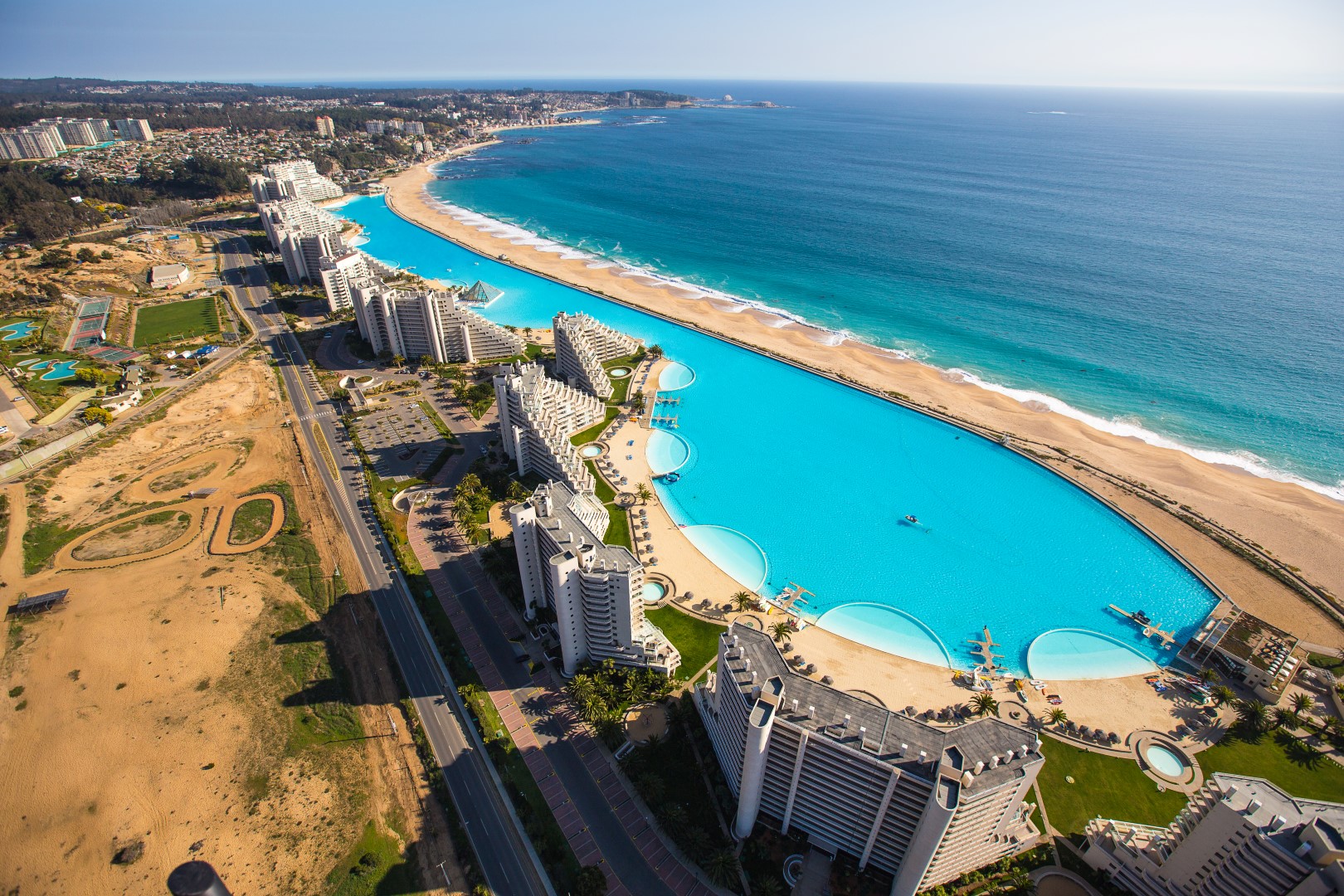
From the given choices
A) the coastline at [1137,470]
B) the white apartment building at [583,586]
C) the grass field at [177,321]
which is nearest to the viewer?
the white apartment building at [583,586]

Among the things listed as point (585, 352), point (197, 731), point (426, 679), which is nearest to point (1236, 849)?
point (426, 679)

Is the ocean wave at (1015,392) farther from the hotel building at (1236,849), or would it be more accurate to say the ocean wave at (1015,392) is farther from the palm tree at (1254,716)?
the hotel building at (1236,849)

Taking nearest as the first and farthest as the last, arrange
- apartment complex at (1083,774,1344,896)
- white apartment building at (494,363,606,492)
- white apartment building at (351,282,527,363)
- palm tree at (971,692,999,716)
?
apartment complex at (1083,774,1344,896) → palm tree at (971,692,999,716) → white apartment building at (494,363,606,492) → white apartment building at (351,282,527,363)

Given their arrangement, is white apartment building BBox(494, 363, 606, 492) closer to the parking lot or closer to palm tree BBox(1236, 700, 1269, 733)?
the parking lot

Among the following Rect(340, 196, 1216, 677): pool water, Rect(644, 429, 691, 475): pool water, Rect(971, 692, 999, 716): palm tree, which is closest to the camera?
Rect(971, 692, 999, 716): palm tree

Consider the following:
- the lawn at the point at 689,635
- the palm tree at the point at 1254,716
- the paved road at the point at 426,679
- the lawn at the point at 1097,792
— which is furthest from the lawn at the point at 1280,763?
the paved road at the point at 426,679

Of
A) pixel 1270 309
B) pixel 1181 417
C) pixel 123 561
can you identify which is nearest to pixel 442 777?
pixel 123 561

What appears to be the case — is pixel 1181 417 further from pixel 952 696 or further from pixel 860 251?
pixel 860 251

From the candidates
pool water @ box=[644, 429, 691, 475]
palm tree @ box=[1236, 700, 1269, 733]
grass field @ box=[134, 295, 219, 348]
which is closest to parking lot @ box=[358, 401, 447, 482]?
pool water @ box=[644, 429, 691, 475]
